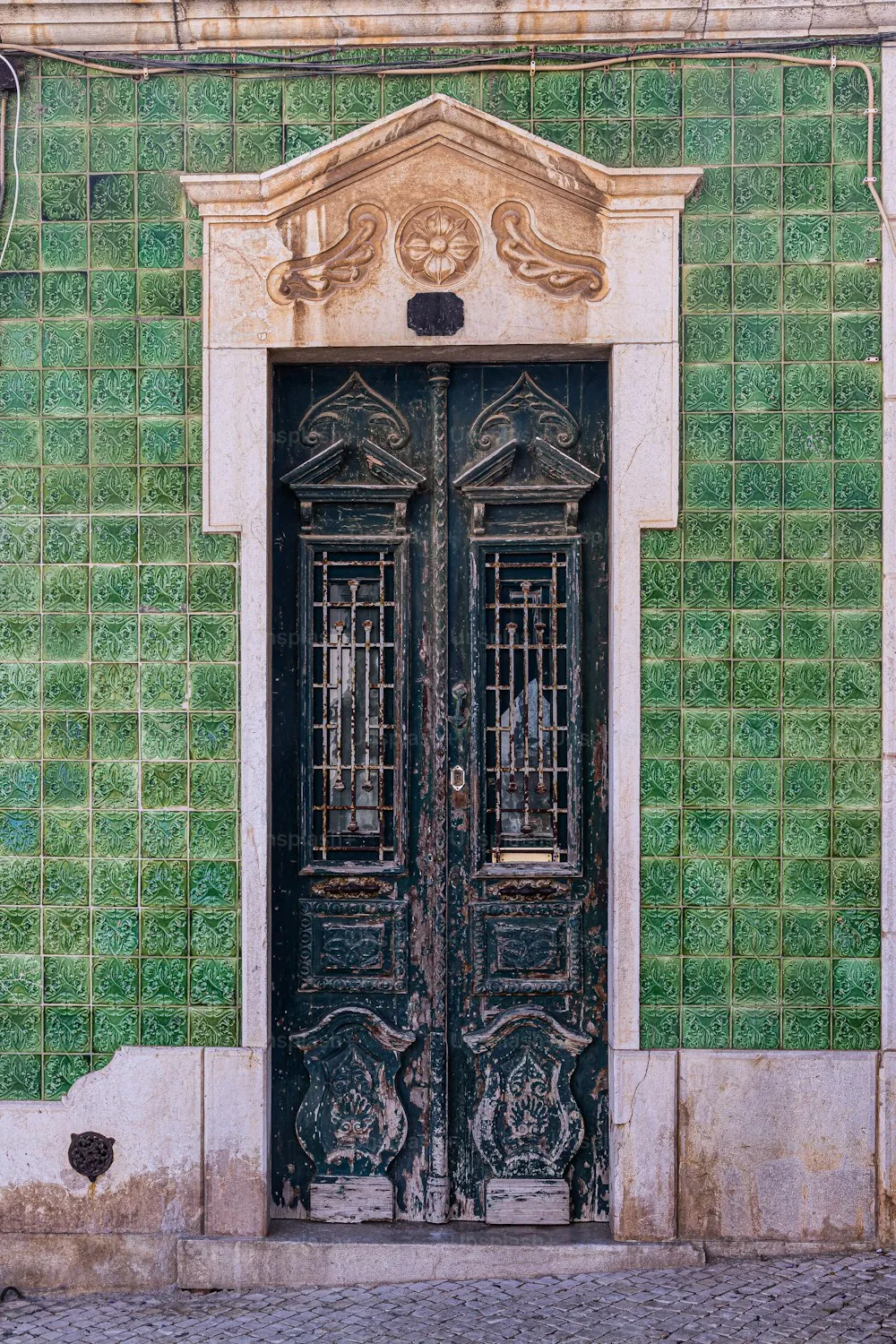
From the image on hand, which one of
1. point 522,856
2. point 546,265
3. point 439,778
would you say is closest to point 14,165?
point 546,265

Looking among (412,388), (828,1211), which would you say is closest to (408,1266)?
(828,1211)

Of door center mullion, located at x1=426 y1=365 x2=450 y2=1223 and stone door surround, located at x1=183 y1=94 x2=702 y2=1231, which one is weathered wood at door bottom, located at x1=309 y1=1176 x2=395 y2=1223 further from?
stone door surround, located at x1=183 y1=94 x2=702 y2=1231

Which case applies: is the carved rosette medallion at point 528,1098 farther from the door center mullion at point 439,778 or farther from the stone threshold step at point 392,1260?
the stone threshold step at point 392,1260

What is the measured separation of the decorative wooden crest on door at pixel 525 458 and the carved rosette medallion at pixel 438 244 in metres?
0.51

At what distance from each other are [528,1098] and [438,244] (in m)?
3.35

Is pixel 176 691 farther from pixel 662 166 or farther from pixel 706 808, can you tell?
pixel 662 166

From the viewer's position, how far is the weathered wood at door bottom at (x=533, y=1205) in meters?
4.58

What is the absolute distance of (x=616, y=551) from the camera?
4.49 m

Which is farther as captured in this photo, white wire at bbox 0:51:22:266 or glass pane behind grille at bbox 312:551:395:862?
glass pane behind grille at bbox 312:551:395:862

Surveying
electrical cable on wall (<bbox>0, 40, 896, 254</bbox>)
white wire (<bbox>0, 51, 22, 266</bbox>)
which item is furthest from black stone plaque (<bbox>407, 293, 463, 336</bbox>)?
white wire (<bbox>0, 51, 22, 266</bbox>)

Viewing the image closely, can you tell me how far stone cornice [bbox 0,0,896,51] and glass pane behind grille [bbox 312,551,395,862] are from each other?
1979 millimetres

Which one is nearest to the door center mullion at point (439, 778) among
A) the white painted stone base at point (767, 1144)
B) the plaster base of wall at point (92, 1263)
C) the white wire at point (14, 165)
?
the white painted stone base at point (767, 1144)

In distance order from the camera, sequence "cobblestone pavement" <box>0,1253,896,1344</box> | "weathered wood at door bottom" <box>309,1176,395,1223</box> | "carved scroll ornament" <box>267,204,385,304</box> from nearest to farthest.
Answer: "cobblestone pavement" <box>0,1253,896,1344</box> < "carved scroll ornament" <box>267,204,385,304</box> < "weathered wood at door bottom" <box>309,1176,395,1223</box>

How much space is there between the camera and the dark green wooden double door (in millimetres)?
4637
